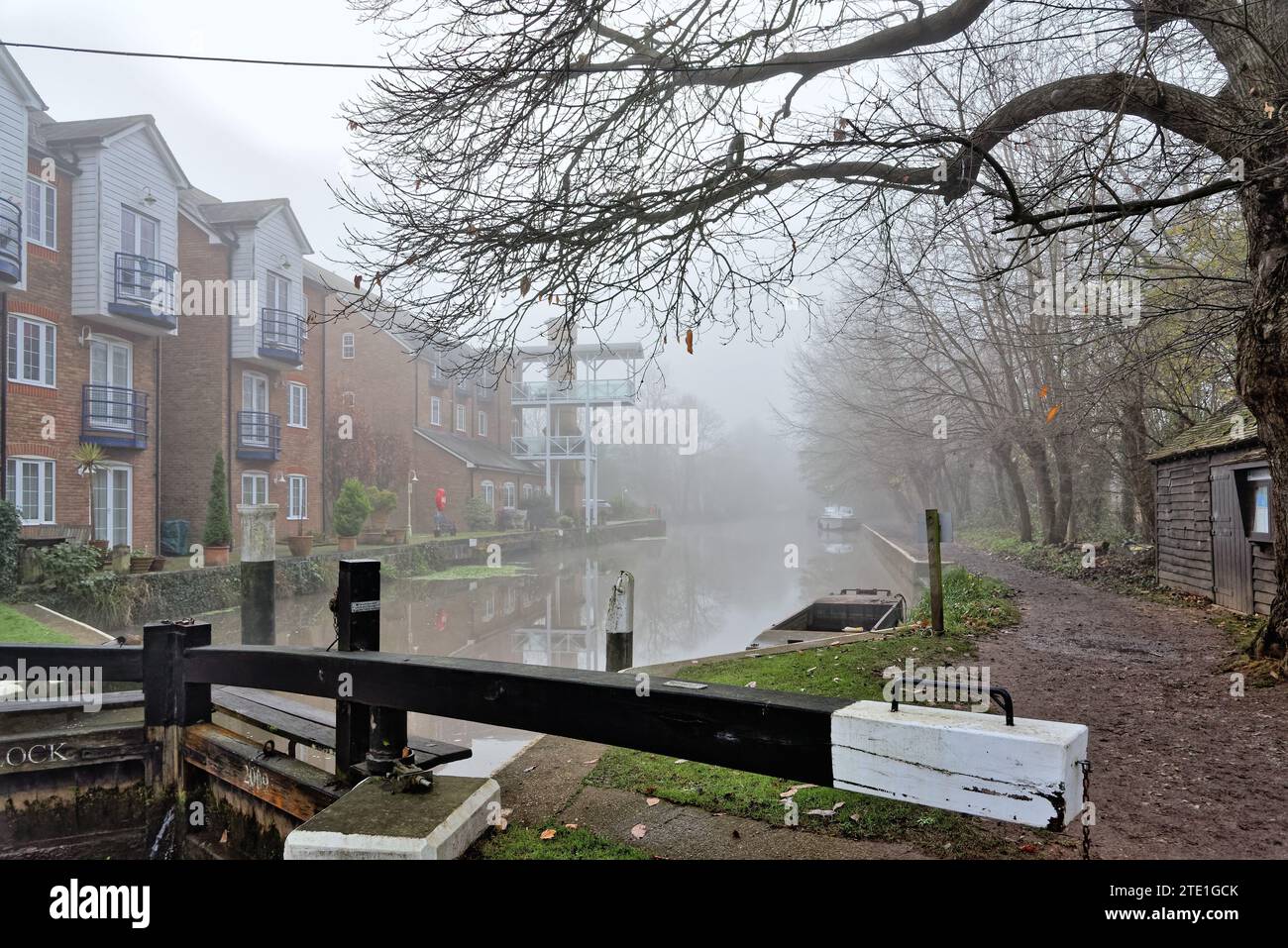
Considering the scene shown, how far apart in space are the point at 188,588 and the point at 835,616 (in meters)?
13.0

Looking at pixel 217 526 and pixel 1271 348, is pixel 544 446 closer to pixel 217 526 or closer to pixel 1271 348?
pixel 217 526

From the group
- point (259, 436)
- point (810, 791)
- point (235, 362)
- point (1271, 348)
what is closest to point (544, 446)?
point (259, 436)

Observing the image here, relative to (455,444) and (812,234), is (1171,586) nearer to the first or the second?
(812,234)

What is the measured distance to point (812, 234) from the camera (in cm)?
668

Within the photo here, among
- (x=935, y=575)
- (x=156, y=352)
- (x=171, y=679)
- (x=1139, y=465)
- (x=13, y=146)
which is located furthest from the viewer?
(x=156, y=352)

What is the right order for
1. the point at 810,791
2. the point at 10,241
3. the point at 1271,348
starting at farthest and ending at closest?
the point at 10,241
the point at 1271,348
the point at 810,791

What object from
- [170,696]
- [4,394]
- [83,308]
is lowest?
[170,696]

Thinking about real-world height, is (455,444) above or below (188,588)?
above

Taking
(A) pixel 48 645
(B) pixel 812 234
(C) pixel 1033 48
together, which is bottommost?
(A) pixel 48 645

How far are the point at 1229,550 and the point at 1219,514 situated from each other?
645mm

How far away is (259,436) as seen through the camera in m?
23.0

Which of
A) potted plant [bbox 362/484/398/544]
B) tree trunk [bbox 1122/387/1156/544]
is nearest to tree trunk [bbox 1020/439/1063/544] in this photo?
tree trunk [bbox 1122/387/1156/544]

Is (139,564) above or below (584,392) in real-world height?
below
